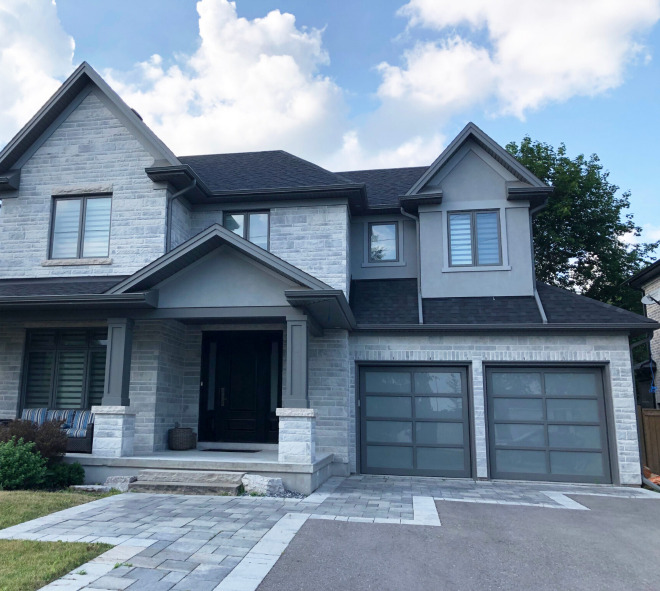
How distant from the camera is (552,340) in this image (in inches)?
412

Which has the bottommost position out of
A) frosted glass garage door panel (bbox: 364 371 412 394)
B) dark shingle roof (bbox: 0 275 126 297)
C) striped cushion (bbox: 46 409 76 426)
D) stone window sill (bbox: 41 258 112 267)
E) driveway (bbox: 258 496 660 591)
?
driveway (bbox: 258 496 660 591)

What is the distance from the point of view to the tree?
22328 mm

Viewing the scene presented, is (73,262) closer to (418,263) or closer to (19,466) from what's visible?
(19,466)

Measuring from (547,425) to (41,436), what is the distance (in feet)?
29.2

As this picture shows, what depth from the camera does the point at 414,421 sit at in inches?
423

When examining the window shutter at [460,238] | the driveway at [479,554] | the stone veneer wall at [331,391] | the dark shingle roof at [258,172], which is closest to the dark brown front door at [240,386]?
the stone veneer wall at [331,391]

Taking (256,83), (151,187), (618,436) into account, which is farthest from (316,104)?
(618,436)

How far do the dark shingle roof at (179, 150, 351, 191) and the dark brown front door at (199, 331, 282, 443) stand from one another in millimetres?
3358

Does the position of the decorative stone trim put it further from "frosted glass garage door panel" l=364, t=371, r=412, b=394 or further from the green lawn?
the green lawn

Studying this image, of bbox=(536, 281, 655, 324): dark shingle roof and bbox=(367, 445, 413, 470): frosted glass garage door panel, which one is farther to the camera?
bbox=(367, 445, 413, 470): frosted glass garage door panel

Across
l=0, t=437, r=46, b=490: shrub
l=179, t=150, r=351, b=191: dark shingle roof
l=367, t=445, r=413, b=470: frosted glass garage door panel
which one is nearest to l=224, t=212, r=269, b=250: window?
l=179, t=150, r=351, b=191: dark shingle roof

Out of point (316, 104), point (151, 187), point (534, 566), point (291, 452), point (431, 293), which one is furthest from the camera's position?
point (316, 104)

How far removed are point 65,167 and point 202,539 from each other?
8961 millimetres

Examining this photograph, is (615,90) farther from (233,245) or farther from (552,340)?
(233,245)
